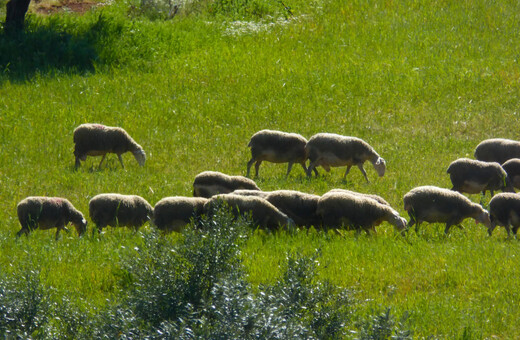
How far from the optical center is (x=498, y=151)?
54.5 ft

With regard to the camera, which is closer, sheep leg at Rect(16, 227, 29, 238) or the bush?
the bush

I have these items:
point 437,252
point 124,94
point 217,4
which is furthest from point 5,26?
point 437,252

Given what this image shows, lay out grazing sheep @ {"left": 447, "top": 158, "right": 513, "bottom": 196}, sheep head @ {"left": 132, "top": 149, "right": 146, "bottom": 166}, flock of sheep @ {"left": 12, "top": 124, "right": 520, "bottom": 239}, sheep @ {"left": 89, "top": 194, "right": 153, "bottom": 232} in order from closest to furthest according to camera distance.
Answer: flock of sheep @ {"left": 12, "top": 124, "right": 520, "bottom": 239} < sheep @ {"left": 89, "top": 194, "right": 153, "bottom": 232} < grazing sheep @ {"left": 447, "top": 158, "right": 513, "bottom": 196} < sheep head @ {"left": 132, "top": 149, "right": 146, "bottom": 166}

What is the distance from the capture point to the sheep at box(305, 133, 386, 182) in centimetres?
1645

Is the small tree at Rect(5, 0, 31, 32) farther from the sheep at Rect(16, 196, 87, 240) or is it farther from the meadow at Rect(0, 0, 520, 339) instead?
the sheep at Rect(16, 196, 87, 240)

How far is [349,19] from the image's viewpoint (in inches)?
1035

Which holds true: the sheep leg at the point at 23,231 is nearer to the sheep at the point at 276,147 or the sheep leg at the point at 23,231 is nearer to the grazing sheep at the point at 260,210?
the grazing sheep at the point at 260,210

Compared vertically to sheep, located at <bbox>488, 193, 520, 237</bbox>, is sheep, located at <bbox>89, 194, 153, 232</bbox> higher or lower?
lower

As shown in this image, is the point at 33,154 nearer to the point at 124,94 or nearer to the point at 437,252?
the point at 124,94

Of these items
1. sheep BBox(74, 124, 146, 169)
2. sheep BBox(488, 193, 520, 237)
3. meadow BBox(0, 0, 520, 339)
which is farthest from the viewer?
sheep BBox(74, 124, 146, 169)

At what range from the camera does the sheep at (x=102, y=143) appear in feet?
56.8

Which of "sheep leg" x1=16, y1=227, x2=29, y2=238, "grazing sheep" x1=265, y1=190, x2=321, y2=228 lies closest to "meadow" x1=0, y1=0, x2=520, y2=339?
"sheep leg" x1=16, y1=227, x2=29, y2=238

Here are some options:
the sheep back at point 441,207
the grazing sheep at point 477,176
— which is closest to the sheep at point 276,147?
the grazing sheep at point 477,176

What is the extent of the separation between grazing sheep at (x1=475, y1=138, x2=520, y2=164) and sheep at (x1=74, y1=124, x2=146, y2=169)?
21.6ft
